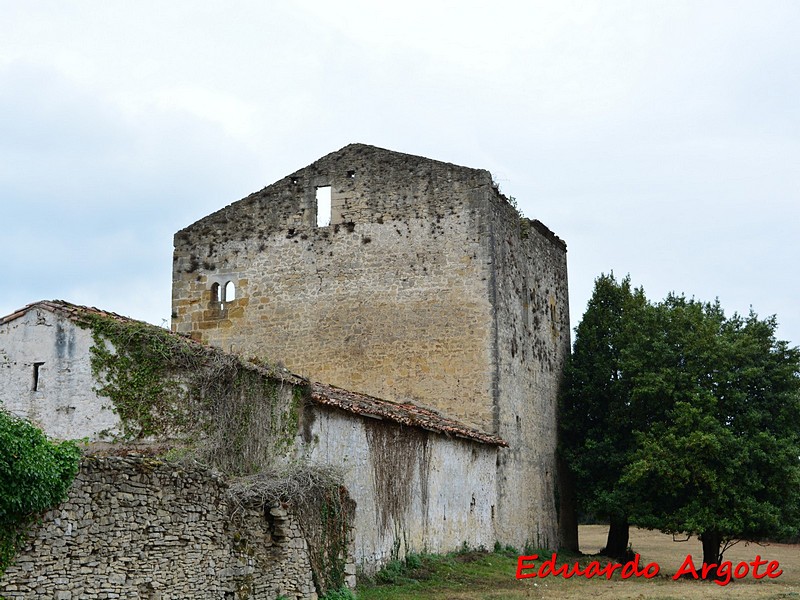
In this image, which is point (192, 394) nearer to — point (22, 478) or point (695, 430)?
point (22, 478)

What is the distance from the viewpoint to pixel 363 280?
81.7 ft

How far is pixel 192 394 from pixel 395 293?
30.9ft

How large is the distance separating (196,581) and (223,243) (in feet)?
50.0

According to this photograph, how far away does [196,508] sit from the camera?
12.1 metres

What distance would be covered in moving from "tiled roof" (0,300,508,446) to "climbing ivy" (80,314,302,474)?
14 cm

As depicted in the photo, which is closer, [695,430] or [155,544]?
[155,544]

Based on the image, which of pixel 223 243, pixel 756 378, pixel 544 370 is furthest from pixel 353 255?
pixel 756 378

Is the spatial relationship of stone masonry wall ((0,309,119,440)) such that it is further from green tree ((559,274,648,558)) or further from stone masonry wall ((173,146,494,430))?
green tree ((559,274,648,558))

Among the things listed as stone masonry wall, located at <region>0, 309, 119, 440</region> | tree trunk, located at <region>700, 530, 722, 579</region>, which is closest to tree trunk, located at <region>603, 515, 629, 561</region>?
tree trunk, located at <region>700, 530, 722, 579</region>

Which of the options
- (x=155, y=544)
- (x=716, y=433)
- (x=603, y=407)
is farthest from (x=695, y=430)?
(x=155, y=544)

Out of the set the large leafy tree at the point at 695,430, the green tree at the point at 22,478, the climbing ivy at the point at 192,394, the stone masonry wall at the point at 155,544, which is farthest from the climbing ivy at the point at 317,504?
the large leafy tree at the point at 695,430

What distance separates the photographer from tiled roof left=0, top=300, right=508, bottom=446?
15.9 metres

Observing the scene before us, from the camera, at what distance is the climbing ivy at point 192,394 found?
15.6 meters

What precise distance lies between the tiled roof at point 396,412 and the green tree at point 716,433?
412 centimetres
